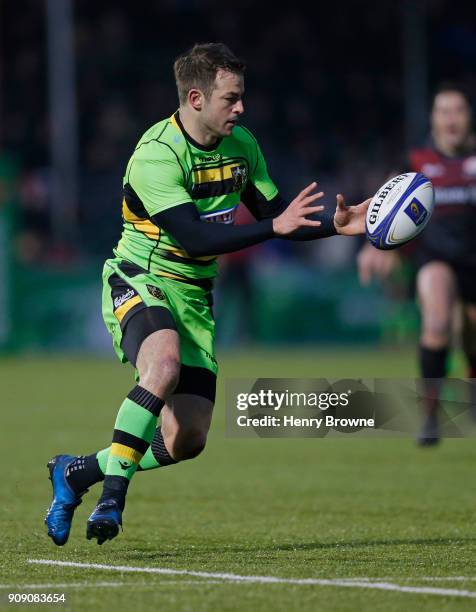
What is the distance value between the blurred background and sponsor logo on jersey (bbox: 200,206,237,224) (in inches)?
543

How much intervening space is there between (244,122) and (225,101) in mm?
18626

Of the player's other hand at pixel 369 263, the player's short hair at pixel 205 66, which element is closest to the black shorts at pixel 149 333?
the player's short hair at pixel 205 66

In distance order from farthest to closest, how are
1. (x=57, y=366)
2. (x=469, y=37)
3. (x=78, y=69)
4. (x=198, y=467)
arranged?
(x=469, y=37) → (x=78, y=69) → (x=57, y=366) → (x=198, y=467)

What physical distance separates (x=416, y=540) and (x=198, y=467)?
13.3 ft

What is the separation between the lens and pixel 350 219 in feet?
21.0

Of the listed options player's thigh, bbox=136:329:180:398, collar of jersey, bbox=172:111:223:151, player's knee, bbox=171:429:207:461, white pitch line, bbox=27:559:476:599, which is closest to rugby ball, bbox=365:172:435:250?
collar of jersey, bbox=172:111:223:151

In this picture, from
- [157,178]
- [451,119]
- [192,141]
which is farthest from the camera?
[451,119]

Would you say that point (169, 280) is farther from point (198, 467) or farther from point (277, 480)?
point (198, 467)

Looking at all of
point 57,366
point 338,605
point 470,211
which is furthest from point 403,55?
point 338,605

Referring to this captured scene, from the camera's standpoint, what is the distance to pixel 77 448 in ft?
35.9

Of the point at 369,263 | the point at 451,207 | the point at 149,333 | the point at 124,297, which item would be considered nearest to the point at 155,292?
the point at 124,297

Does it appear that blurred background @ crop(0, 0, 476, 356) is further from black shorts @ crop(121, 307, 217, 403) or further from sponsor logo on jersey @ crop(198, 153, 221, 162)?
black shorts @ crop(121, 307, 217, 403)

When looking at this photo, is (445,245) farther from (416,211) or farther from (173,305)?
(173,305)

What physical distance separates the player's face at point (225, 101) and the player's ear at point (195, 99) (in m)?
0.04
